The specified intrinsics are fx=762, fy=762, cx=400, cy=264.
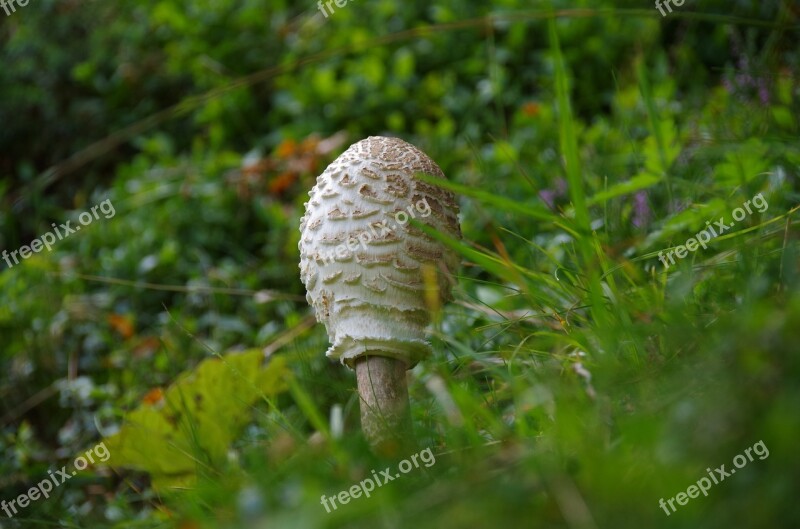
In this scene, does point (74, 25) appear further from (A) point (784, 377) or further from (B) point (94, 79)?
(A) point (784, 377)

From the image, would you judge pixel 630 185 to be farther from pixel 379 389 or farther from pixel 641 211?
pixel 379 389

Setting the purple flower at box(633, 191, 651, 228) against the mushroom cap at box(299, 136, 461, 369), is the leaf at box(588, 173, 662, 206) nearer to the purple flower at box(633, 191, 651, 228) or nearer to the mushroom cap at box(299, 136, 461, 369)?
the purple flower at box(633, 191, 651, 228)

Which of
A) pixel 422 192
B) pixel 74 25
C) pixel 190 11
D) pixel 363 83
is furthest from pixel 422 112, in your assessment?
pixel 74 25

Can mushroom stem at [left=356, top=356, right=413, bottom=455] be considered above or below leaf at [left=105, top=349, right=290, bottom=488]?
below

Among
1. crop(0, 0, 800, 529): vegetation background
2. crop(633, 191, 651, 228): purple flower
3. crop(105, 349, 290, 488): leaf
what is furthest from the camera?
crop(633, 191, 651, 228): purple flower

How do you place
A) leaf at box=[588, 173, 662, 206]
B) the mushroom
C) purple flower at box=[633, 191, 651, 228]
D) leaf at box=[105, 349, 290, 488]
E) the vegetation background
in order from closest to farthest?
the vegetation background < the mushroom < leaf at box=[588, 173, 662, 206] < leaf at box=[105, 349, 290, 488] < purple flower at box=[633, 191, 651, 228]

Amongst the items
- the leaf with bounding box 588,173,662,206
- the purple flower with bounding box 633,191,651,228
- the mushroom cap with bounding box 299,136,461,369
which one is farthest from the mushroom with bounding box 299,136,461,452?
the purple flower with bounding box 633,191,651,228

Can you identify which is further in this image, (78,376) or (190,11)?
(190,11)
